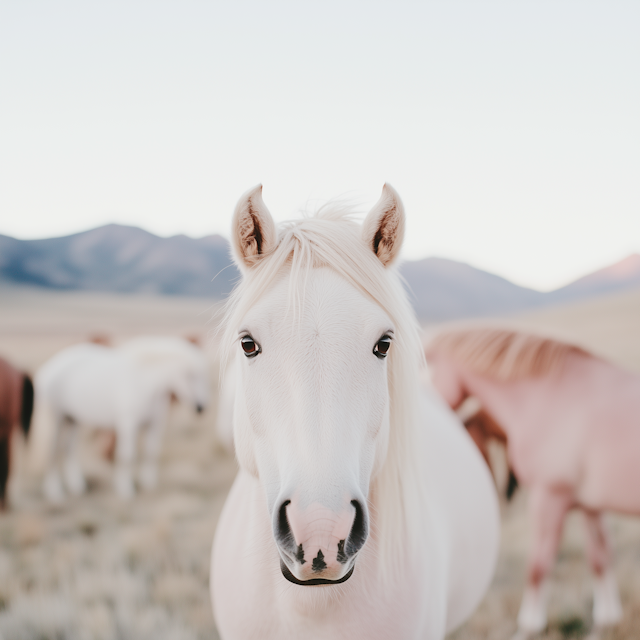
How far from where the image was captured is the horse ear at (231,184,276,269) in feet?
3.61

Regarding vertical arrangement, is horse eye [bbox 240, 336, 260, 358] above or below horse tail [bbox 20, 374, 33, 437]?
above

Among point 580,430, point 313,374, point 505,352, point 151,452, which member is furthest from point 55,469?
point 580,430

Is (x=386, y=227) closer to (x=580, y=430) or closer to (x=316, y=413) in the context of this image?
(x=316, y=413)

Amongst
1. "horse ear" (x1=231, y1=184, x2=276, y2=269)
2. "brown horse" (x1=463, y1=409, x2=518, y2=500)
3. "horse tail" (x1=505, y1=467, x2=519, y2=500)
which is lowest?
"horse tail" (x1=505, y1=467, x2=519, y2=500)

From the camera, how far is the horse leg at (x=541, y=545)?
7.79 ft

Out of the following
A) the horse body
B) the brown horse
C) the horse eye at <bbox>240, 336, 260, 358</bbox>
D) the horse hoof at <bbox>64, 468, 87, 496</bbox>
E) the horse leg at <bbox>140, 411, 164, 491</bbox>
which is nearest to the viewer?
the horse eye at <bbox>240, 336, 260, 358</bbox>

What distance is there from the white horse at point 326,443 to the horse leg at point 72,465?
14.0 ft

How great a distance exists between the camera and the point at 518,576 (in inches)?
Result: 130

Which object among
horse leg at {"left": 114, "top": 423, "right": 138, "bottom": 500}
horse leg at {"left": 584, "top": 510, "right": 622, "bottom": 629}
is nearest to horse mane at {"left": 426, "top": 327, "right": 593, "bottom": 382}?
horse leg at {"left": 584, "top": 510, "right": 622, "bottom": 629}

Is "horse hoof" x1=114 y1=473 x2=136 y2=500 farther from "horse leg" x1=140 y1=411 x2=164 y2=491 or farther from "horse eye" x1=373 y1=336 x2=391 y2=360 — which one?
"horse eye" x1=373 y1=336 x2=391 y2=360

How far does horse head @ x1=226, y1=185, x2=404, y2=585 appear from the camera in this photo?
835mm

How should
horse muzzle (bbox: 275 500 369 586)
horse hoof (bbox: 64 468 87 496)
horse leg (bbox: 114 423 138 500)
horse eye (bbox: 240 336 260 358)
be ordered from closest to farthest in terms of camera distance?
1. horse muzzle (bbox: 275 500 369 586)
2. horse eye (bbox: 240 336 260 358)
3. horse leg (bbox: 114 423 138 500)
4. horse hoof (bbox: 64 468 87 496)

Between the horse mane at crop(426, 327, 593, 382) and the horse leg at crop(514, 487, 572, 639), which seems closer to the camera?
the horse leg at crop(514, 487, 572, 639)

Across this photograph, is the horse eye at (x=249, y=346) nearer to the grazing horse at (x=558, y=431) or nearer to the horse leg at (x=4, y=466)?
the grazing horse at (x=558, y=431)
